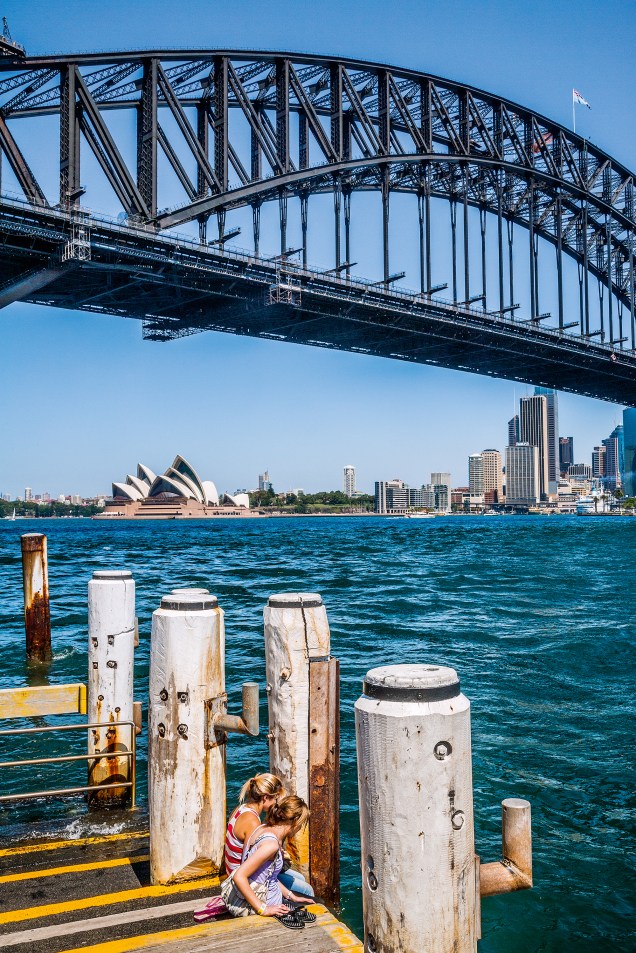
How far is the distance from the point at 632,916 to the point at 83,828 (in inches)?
126

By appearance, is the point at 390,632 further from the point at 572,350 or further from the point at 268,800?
the point at 572,350

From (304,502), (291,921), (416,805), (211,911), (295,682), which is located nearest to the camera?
(416,805)

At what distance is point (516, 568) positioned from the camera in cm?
2583

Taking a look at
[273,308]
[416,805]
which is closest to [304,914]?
[416,805]

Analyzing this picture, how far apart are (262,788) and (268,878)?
38 centimetres

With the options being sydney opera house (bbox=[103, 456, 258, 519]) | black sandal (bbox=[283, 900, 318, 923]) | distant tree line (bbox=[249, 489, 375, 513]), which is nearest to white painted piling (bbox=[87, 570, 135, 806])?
black sandal (bbox=[283, 900, 318, 923])

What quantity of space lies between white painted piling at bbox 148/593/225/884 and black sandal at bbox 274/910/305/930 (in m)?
0.70

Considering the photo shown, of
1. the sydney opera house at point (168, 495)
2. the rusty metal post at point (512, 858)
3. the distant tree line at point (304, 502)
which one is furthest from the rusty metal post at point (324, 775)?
the distant tree line at point (304, 502)

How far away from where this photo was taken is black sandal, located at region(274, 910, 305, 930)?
3.32 metres

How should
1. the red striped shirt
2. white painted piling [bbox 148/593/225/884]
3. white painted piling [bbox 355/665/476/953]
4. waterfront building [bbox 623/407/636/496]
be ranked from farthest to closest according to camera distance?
waterfront building [bbox 623/407/636/496] → white painted piling [bbox 148/593/225/884] → the red striped shirt → white painted piling [bbox 355/665/476/953]

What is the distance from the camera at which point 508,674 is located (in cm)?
1011

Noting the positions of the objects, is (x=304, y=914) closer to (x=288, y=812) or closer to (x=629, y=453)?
(x=288, y=812)

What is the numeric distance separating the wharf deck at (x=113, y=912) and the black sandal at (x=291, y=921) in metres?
0.03

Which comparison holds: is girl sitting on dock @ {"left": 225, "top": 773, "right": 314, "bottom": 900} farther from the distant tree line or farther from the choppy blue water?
the distant tree line
